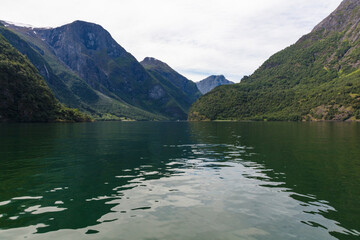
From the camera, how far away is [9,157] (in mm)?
37594

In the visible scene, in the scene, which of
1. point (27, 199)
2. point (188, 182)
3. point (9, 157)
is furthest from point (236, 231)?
point (9, 157)

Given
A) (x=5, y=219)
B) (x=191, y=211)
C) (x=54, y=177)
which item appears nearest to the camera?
(x=5, y=219)

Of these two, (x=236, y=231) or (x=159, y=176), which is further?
(x=159, y=176)

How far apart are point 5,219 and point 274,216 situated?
16319 mm

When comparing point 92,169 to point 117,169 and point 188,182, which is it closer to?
point 117,169

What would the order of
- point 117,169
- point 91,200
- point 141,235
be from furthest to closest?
point 117,169 < point 91,200 < point 141,235

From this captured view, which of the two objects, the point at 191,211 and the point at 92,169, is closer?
the point at 191,211

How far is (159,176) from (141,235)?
13.7 m

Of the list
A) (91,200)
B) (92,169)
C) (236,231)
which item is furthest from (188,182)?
(92,169)

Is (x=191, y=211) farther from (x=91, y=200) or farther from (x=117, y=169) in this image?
(x=117, y=169)

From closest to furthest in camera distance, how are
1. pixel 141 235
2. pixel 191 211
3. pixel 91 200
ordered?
pixel 141 235 → pixel 191 211 → pixel 91 200

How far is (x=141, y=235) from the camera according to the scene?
13094mm

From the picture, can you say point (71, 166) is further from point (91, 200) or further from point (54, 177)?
point (91, 200)

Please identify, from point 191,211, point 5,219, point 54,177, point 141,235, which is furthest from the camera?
point 54,177
